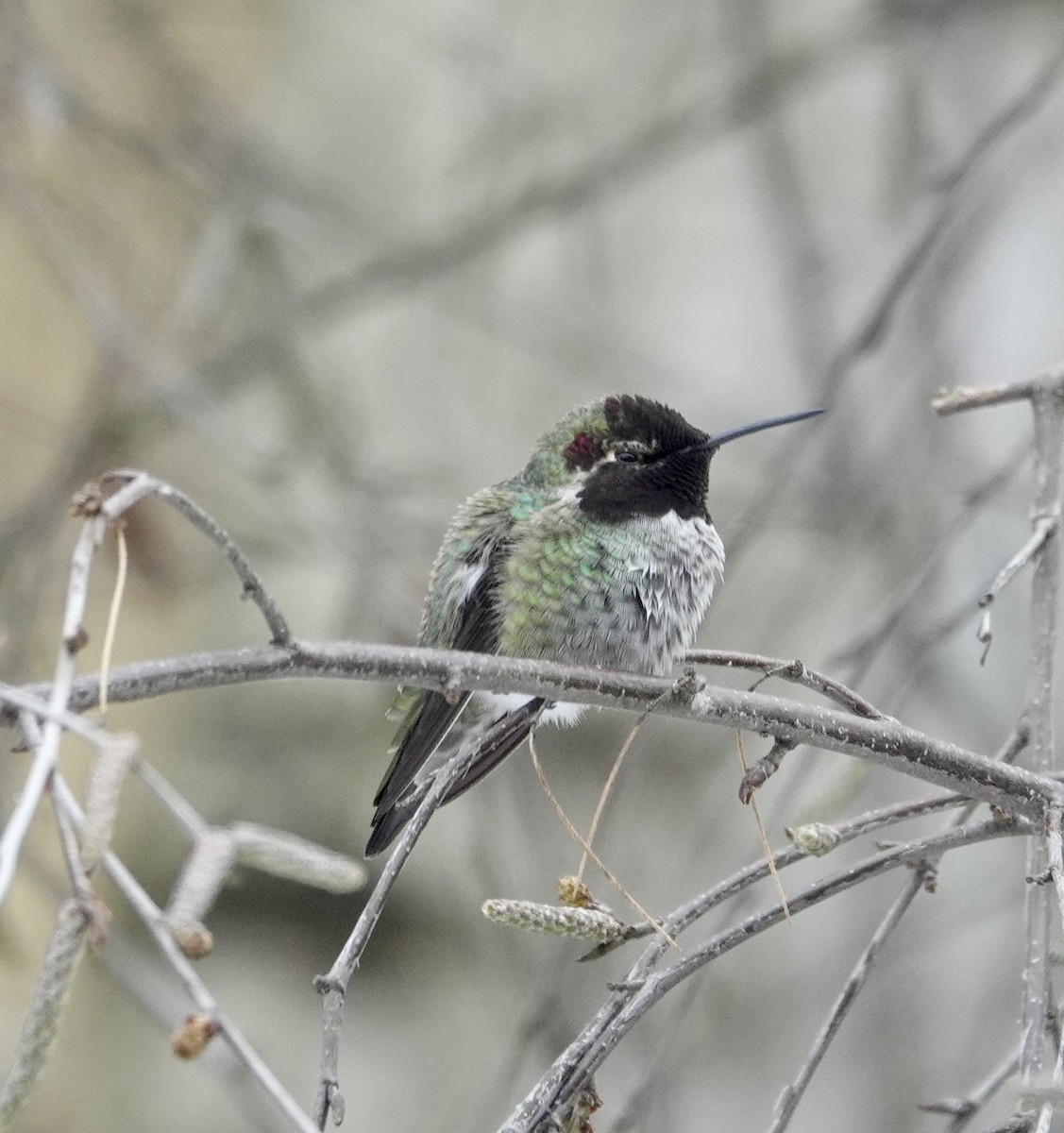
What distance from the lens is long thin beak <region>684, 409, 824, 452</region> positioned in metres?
2.17

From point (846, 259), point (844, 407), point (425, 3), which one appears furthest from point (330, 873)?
point (425, 3)

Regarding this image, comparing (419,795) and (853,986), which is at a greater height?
(419,795)

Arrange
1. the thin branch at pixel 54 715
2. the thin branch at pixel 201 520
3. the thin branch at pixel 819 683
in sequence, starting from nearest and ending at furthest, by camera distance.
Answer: the thin branch at pixel 54 715
the thin branch at pixel 201 520
the thin branch at pixel 819 683

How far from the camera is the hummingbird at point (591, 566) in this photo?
93.0 inches

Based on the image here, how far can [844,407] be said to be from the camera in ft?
13.8

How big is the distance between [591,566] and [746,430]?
0.35 metres

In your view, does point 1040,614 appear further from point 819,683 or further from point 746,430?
point 746,430

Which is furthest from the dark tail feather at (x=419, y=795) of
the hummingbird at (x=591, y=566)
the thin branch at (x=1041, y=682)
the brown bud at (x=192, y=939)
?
the brown bud at (x=192, y=939)

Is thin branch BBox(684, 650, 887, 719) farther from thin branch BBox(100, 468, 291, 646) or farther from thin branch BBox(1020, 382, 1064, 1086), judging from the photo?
thin branch BBox(100, 468, 291, 646)

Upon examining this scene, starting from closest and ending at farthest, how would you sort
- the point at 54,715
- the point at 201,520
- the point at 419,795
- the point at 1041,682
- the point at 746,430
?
the point at 54,715
the point at 201,520
the point at 1041,682
the point at 419,795
the point at 746,430

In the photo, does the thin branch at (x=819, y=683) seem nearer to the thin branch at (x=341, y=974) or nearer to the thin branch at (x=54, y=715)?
the thin branch at (x=341, y=974)

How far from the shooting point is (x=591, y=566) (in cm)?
238

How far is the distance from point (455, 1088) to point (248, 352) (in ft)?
8.30

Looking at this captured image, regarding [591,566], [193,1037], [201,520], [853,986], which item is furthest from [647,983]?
[591,566]
